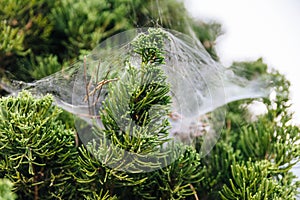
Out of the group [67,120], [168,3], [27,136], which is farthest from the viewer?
[168,3]

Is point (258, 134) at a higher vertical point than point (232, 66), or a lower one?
lower

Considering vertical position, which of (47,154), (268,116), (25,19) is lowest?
(47,154)

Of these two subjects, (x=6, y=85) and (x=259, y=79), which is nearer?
(x=6, y=85)

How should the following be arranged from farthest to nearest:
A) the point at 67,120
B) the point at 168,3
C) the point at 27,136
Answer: the point at 168,3 → the point at 67,120 → the point at 27,136

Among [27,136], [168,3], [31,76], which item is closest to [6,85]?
[31,76]

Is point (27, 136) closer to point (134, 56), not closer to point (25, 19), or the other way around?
point (134, 56)

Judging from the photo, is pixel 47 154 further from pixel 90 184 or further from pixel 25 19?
pixel 25 19
